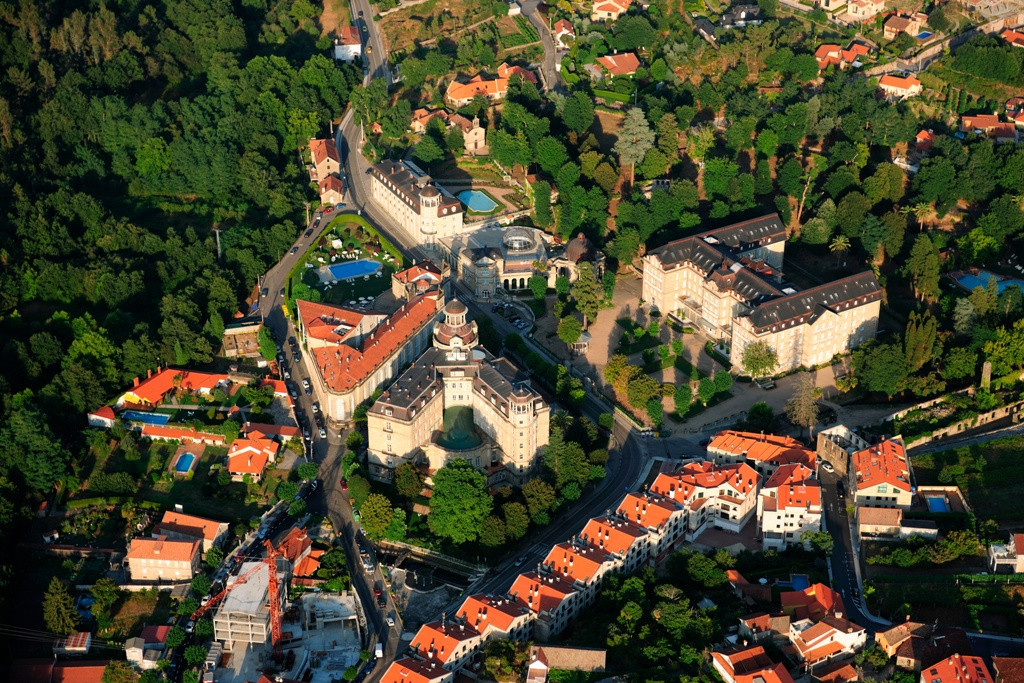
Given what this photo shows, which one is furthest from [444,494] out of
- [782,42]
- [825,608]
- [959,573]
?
[782,42]

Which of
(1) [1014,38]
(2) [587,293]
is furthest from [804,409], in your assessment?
(1) [1014,38]

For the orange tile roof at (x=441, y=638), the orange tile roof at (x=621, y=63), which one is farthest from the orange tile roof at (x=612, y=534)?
the orange tile roof at (x=621, y=63)

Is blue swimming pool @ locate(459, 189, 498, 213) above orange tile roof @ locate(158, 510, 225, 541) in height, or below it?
above

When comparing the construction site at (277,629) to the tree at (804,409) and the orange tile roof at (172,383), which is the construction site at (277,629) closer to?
the orange tile roof at (172,383)

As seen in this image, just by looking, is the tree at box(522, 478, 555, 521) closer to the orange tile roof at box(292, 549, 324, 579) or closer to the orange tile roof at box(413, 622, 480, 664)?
the orange tile roof at box(413, 622, 480, 664)

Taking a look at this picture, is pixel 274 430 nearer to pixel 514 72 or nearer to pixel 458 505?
pixel 458 505

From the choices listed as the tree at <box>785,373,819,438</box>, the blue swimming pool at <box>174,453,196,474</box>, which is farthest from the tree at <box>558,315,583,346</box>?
the blue swimming pool at <box>174,453,196,474</box>

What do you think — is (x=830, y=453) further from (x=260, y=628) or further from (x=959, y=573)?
(x=260, y=628)
